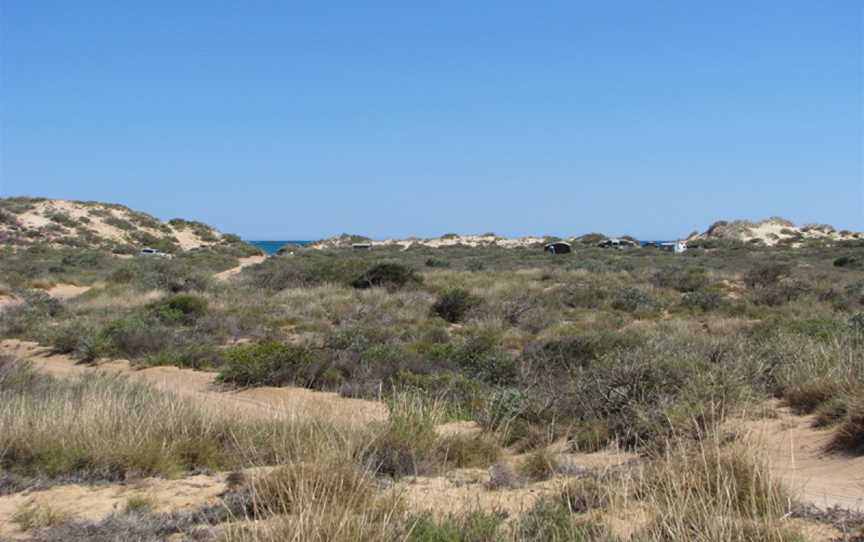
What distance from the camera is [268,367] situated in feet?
42.0

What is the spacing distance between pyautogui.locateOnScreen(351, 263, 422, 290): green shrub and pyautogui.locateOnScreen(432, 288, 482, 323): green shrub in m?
5.81

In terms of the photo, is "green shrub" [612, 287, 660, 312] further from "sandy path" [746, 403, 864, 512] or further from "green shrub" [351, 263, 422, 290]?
"sandy path" [746, 403, 864, 512]

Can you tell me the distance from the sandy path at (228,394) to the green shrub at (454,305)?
8995 mm

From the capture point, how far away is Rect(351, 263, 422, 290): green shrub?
28367 millimetres

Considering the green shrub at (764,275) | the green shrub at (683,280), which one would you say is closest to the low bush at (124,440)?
the green shrub at (683,280)

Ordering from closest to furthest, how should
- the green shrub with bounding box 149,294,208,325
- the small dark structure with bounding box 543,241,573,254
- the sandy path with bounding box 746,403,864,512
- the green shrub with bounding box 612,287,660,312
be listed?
1. the sandy path with bounding box 746,403,864,512
2. the green shrub with bounding box 149,294,208,325
3. the green shrub with bounding box 612,287,660,312
4. the small dark structure with bounding box 543,241,573,254

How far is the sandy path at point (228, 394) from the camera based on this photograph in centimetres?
797

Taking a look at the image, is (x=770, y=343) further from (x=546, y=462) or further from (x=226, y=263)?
(x=226, y=263)

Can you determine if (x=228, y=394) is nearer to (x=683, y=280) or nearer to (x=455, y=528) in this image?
(x=455, y=528)

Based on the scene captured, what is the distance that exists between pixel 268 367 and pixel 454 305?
968cm

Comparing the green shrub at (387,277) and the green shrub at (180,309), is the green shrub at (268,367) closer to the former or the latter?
the green shrub at (180,309)

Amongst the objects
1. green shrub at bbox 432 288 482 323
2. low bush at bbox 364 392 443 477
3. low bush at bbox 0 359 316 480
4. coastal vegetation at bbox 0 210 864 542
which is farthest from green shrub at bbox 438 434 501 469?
green shrub at bbox 432 288 482 323

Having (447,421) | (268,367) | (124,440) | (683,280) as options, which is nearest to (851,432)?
(447,421)

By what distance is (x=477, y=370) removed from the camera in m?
12.9
